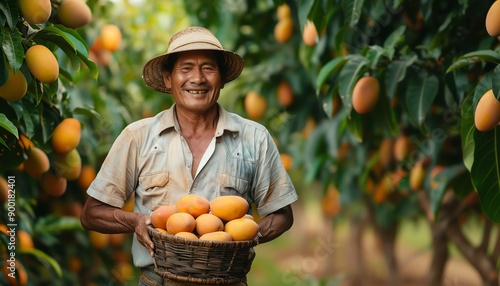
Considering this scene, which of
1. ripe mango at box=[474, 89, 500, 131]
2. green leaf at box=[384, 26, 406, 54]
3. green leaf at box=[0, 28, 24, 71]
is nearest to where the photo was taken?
green leaf at box=[0, 28, 24, 71]

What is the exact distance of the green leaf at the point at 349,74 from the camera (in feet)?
12.6

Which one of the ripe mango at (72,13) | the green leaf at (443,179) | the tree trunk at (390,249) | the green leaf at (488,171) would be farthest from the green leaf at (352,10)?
the tree trunk at (390,249)

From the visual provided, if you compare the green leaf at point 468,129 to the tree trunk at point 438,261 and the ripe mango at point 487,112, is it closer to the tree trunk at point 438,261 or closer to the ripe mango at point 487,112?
the ripe mango at point 487,112

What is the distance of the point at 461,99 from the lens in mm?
3910

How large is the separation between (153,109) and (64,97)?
2.63m

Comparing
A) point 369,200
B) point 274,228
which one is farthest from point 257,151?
point 369,200

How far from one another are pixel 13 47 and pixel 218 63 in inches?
29.4

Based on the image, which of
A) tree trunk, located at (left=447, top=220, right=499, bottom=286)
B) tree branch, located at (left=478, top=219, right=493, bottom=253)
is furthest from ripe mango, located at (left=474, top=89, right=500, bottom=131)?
tree branch, located at (left=478, top=219, right=493, bottom=253)

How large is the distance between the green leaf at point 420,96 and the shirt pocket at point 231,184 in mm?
1399

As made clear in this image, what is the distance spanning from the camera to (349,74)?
152 inches

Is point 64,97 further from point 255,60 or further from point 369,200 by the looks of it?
point 369,200

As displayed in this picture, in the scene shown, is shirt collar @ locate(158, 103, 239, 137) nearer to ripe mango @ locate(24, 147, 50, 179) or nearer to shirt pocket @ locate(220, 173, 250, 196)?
shirt pocket @ locate(220, 173, 250, 196)

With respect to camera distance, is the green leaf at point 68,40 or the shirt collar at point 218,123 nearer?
the shirt collar at point 218,123

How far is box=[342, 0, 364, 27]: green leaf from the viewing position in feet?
12.7
